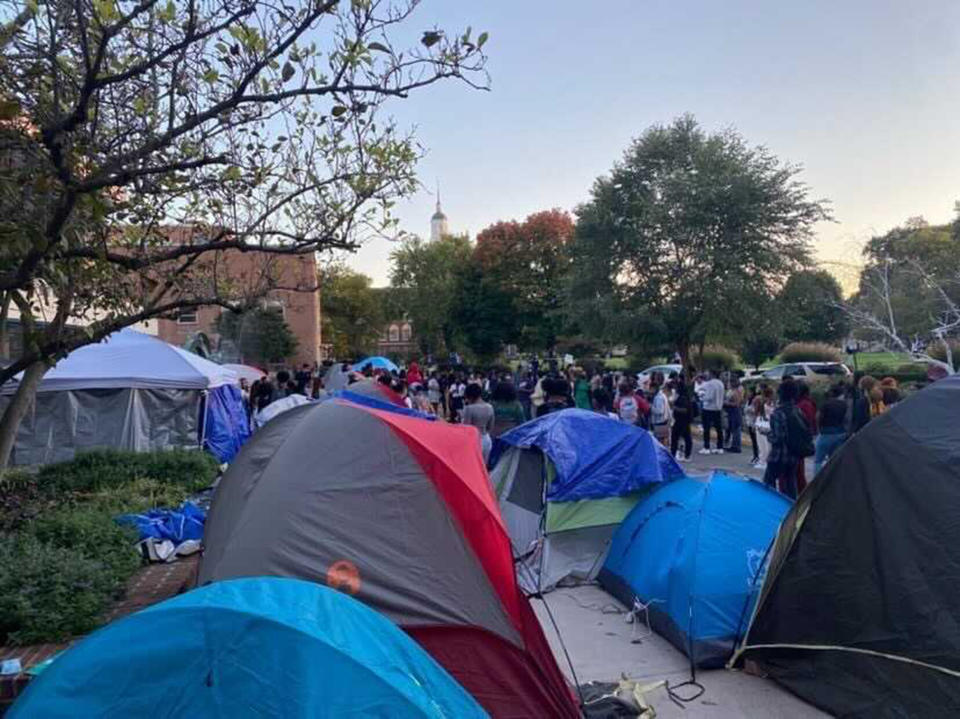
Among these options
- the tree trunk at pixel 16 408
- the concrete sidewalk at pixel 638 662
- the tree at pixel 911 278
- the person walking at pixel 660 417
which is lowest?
the concrete sidewalk at pixel 638 662

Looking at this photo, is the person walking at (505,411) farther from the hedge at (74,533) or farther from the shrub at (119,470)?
the shrub at (119,470)

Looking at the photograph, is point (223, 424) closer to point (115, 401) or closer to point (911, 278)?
point (115, 401)

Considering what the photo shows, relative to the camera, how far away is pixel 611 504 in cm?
749

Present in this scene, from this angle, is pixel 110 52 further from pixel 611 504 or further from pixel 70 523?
pixel 611 504

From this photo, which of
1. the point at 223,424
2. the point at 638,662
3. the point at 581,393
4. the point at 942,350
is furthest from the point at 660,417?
the point at 942,350

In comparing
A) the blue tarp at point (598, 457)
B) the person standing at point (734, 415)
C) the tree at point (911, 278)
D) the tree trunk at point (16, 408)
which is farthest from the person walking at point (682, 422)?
the tree at point (911, 278)

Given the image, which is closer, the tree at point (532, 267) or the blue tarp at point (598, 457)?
the blue tarp at point (598, 457)

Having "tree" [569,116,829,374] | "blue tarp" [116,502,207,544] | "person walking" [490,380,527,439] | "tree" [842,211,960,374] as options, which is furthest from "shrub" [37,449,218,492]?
"tree" [842,211,960,374]

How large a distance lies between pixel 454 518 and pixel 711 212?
19532 mm

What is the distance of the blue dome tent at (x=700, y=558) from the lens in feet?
18.0

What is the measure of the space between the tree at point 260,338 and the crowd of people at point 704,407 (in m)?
12.6

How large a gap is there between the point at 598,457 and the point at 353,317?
5046cm

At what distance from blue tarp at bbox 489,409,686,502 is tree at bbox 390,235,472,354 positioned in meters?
36.0

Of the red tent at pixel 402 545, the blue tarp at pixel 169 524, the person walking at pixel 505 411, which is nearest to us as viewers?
the red tent at pixel 402 545
